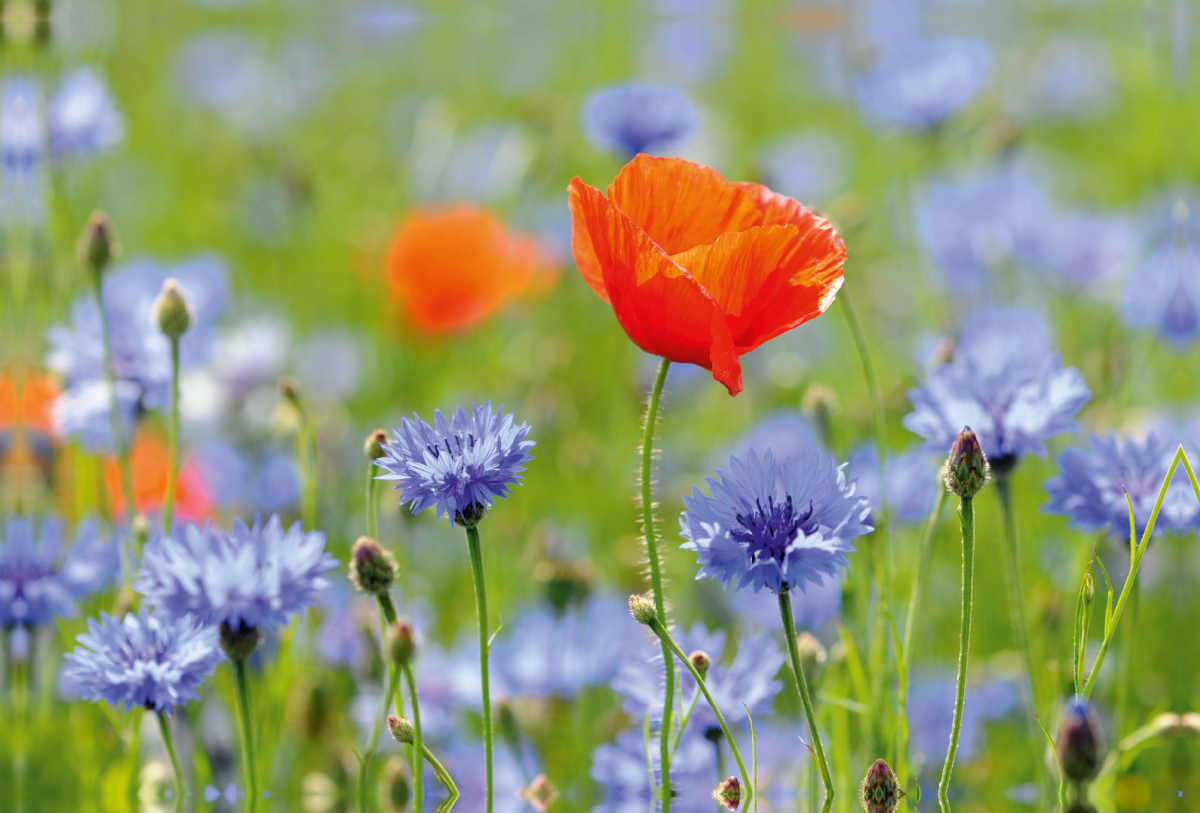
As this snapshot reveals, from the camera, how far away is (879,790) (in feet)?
2.54

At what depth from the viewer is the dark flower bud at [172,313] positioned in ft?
3.48

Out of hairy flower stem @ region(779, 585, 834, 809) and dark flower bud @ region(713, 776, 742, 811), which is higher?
hairy flower stem @ region(779, 585, 834, 809)

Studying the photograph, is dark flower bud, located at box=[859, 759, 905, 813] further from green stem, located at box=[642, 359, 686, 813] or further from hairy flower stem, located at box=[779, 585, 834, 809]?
green stem, located at box=[642, 359, 686, 813]

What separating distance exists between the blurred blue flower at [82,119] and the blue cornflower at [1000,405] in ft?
4.04

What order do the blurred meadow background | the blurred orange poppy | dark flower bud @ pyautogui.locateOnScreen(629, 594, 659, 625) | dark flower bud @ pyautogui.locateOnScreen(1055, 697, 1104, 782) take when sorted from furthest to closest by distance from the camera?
the blurred orange poppy
the blurred meadow background
dark flower bud @ pyautogui.locateOnScreen(629, 594, 659, 625)
dark flower bud @ pyautogui.locateOnScreen(1055, 697, 1104, 782)

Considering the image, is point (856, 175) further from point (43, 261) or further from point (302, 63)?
point (302, 63)

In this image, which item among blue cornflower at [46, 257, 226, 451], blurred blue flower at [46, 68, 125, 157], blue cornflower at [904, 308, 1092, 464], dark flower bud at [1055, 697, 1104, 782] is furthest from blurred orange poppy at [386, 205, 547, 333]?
dark flower bud at [1055, 697, 1104, 782]

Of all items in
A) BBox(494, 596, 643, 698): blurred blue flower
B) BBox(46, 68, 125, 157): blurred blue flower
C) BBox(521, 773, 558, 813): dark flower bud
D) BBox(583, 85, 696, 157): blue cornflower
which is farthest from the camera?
BBox(583, 85, 696, 157): blue cornflower

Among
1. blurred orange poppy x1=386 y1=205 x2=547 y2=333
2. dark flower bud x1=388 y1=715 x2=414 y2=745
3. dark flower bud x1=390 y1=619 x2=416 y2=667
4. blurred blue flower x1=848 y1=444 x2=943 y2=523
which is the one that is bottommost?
dark flower bud x1=388 y1=715 x2=414 y2=745

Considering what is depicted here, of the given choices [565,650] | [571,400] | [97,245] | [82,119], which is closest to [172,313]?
[97,245]

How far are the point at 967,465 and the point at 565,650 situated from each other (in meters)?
0.79

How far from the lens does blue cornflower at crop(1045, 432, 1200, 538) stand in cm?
102

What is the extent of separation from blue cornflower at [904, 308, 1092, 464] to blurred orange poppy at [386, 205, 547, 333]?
4.46 feet

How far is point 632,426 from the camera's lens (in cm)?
232
